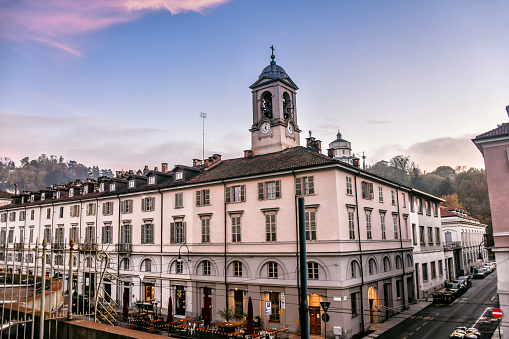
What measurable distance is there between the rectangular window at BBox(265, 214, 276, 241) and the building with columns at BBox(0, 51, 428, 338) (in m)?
0.09

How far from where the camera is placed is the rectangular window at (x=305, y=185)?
3212 cm

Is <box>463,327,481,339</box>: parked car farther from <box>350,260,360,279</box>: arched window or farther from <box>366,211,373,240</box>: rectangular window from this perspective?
<box>366,211,373,240</box>: rectangular window

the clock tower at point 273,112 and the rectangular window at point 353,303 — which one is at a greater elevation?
the clock tower at point 273,112

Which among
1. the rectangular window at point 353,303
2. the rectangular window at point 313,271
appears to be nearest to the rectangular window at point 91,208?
the rectangular window at point 313,271

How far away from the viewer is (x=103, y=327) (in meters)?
9.62

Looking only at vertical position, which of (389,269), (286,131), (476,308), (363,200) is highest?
(286,131)

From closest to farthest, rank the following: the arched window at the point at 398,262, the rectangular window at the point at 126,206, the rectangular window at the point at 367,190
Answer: the rectangular window at the point at 367,190, the arched window at the point at 398,262, the rectangular window at the point at 126,206

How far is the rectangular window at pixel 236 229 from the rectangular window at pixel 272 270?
12.9 feet

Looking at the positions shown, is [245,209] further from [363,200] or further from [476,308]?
[476,308]

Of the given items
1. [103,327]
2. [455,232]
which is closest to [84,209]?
[103,327]

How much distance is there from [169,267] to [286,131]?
1934 centimetres

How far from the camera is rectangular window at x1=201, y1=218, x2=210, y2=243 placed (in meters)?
37.7

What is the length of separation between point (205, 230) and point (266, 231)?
7179 mm

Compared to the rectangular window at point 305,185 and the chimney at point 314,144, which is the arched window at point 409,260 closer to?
the chimney at point 314,144
